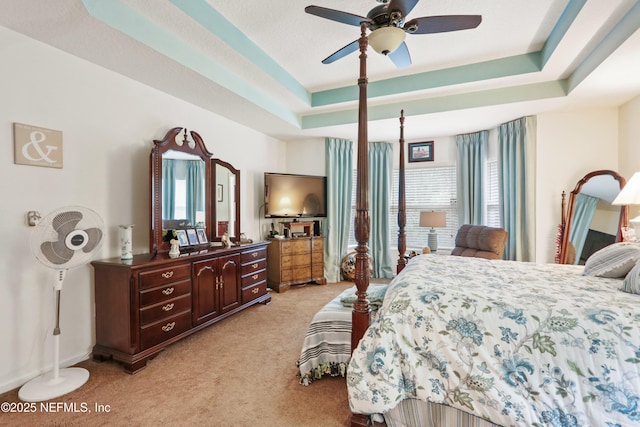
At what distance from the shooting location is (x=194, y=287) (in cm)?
273

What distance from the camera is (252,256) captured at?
140 inches

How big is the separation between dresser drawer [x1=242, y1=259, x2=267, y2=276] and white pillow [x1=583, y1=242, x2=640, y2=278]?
306 cm

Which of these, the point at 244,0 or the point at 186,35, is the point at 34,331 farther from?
the point at 244,0

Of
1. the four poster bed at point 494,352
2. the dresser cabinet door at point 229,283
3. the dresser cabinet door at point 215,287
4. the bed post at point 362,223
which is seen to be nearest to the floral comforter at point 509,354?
the four poster bed at point 494,352

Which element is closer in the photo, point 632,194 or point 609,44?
point 609,44

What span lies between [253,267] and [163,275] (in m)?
1.25

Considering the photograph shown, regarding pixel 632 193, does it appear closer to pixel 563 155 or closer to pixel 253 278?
pixel 563 155

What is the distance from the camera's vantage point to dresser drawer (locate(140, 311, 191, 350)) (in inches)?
90.0

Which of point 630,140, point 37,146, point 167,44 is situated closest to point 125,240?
point 37,146

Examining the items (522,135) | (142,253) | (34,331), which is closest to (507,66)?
(522,135)

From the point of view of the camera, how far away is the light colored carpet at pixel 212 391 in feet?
5.64

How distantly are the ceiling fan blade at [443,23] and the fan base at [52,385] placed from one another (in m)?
3.27

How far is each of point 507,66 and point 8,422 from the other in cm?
479

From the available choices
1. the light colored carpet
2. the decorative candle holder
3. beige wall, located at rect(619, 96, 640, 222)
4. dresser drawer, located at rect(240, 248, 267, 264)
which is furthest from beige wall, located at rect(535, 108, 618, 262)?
the decorative candle holder
